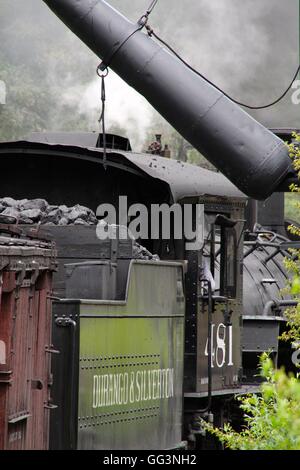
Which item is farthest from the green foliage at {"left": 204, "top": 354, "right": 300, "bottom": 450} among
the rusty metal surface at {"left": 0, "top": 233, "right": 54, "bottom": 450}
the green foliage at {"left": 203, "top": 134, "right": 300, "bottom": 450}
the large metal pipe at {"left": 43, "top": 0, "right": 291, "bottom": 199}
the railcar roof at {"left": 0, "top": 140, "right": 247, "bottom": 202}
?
the railcar roof at {"left": 0, "top": 140, "right": 247, "bottom": 202}

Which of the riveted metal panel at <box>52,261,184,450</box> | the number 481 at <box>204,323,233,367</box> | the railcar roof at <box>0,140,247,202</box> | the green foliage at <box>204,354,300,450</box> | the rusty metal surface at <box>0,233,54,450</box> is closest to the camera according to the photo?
the green foliage at <box>204,354,300,450</box>

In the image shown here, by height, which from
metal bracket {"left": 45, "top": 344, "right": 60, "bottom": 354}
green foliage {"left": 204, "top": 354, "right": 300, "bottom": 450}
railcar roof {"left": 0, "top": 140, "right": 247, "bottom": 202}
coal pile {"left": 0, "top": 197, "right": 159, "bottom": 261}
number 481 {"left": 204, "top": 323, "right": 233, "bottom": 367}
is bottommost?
green foliage {"left": 204, "top": 354, "right": 300, "bottom": 450}

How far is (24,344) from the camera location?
19.7ft

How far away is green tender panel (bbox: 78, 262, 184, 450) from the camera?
7.21 metres

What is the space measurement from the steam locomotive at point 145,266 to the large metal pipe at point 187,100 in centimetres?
1

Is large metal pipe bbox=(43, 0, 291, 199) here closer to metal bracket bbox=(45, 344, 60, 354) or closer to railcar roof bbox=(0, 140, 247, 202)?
railcar roof bbox=(0, 140, 247, 202)

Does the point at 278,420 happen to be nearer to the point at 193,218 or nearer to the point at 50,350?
the point at 50,350

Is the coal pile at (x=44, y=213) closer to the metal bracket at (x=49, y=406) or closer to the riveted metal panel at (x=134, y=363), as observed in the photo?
the riveted metal panel at (x=134, y=363)

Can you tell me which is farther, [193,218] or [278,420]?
→ [193,218]

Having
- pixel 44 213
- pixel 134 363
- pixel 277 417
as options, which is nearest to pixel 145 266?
pixel 134 363

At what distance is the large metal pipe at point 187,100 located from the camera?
884cm

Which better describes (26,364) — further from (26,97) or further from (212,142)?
(26,97)

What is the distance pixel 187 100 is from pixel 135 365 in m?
2.08

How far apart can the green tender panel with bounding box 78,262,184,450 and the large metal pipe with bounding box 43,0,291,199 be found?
920 mm
